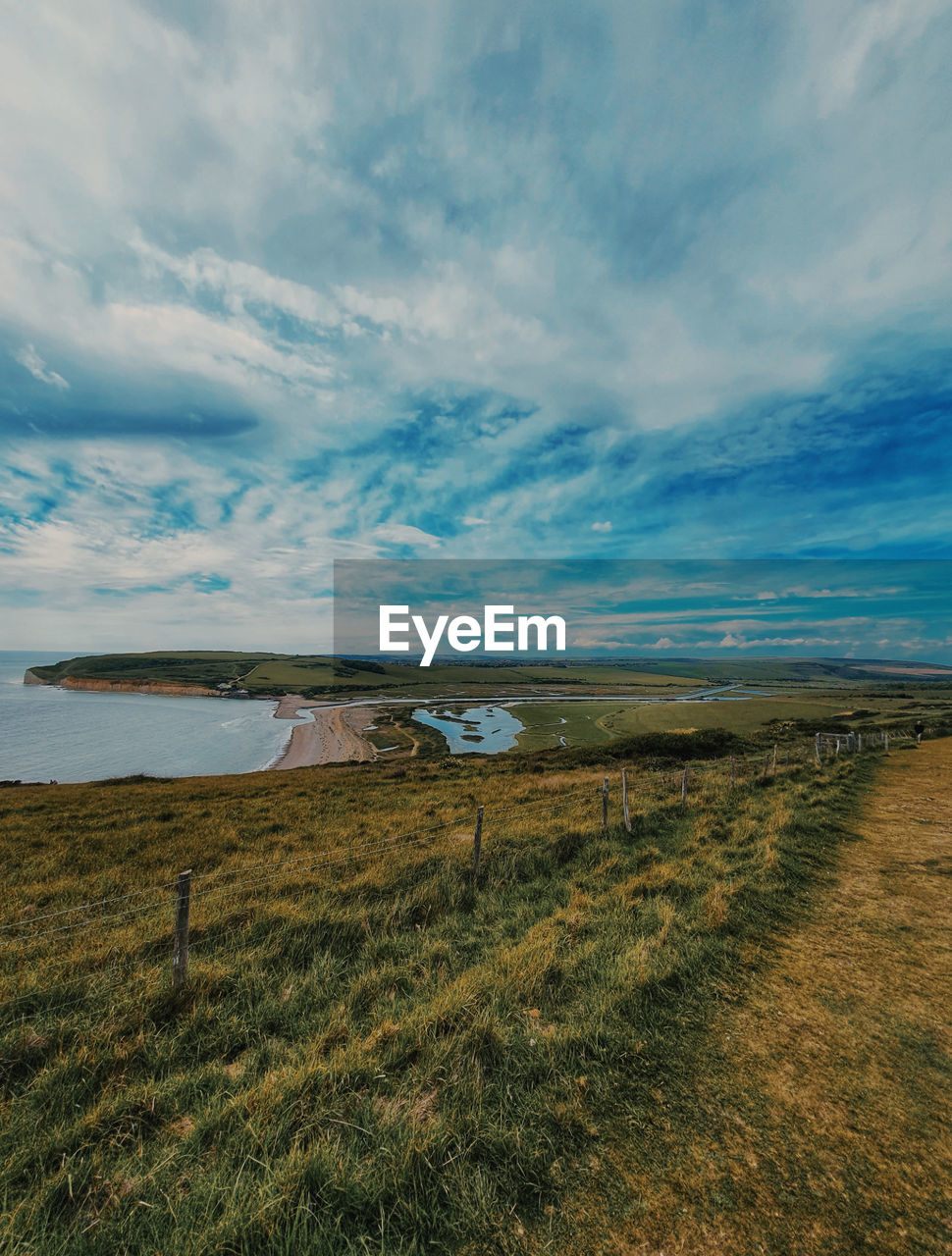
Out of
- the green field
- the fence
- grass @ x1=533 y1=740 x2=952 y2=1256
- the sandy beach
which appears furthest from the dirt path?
the green field

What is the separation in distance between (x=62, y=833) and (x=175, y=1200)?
19501 millimetres

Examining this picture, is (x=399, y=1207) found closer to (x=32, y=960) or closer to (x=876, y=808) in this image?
(x=32, y=960)

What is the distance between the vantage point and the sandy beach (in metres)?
56.9

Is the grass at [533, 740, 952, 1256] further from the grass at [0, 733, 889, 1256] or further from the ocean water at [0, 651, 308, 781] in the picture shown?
the ocean water at [0, 651, 308, 781]

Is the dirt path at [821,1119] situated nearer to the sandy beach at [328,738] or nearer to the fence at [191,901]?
the fence at [191,901]

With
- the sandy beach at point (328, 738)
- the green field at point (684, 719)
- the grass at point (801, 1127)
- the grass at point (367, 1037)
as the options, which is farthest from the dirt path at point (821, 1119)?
the green field at point (684, 719)

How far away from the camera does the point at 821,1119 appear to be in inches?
176

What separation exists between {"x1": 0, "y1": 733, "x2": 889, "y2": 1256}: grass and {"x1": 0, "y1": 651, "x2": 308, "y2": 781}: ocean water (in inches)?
1948

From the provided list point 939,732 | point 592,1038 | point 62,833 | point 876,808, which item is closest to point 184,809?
point 62,833

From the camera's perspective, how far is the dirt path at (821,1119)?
11.5ft

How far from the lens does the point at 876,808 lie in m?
16.5

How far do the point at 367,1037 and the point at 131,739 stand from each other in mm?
83951

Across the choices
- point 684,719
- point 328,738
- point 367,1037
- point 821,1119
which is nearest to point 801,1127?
point 821,1119

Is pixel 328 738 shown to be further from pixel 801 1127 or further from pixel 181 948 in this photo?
pixel 801 1127
